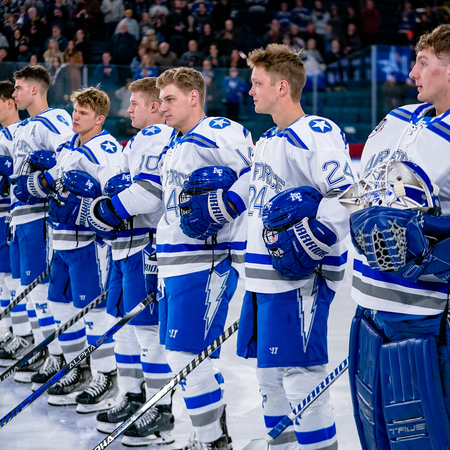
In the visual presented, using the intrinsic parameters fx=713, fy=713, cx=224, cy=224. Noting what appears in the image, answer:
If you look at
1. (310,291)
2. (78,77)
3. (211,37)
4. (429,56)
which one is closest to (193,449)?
(310,291)

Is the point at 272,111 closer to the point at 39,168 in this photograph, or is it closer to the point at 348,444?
the point at 348,444

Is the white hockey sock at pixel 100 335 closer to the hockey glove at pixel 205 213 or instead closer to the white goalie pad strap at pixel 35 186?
the white goalie pad strap at pixel 35 186

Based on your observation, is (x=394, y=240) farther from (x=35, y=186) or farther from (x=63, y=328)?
(x=35, y=186)

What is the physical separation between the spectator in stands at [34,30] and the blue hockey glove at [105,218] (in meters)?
5.50

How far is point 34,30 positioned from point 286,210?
734 centimetres

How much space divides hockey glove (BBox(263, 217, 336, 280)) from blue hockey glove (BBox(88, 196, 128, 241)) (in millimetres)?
1153

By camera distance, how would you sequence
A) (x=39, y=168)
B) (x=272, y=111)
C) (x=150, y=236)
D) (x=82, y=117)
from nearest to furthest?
(x=272, y=111) → (x=150, y=236) → (x=82, y=117) → (x=39, y=168)

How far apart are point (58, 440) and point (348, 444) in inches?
47.7

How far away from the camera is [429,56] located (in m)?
1.75

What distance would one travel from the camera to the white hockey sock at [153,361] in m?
3.10

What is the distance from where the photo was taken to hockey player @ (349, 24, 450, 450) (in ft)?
5.29

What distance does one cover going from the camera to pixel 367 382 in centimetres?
178

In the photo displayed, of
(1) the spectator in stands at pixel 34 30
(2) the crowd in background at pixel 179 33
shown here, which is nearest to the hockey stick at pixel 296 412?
(2) the crowd in background at pixel 179 33

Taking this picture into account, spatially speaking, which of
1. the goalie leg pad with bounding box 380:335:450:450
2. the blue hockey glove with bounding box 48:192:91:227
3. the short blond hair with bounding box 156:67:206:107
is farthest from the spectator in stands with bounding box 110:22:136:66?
the goalie leg pad with bounding box 380:335:450:450
